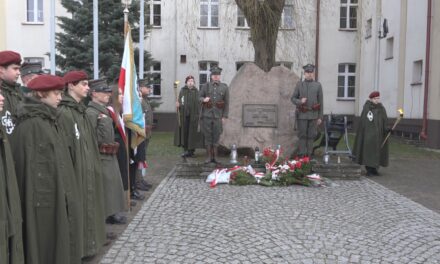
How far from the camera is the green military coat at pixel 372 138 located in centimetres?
1029

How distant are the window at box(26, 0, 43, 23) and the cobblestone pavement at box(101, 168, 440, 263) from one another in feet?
60.5

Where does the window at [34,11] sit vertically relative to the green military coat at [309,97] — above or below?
above

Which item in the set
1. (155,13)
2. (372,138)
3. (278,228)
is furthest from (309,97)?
(155,13)

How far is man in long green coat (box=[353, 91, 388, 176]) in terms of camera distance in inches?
405

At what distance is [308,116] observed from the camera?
10109 mm

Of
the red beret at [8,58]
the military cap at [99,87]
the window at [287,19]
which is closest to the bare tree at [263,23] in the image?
the window at [287,19]

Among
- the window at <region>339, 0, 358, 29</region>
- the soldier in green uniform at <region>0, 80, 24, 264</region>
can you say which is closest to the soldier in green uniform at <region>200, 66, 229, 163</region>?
the soldier in green uniform at <region>0, 80, 24, 264</region>

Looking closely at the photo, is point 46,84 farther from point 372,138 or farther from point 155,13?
point 155,13

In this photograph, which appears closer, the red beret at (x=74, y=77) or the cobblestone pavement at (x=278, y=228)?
the red beret at (x=74, y=77)

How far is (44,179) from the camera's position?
3.71 metres

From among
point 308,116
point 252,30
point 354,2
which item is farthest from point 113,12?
point 354,2

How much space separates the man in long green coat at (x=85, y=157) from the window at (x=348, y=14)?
21880 millimetres

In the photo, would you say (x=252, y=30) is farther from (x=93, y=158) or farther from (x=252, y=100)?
(x=93, y=158)

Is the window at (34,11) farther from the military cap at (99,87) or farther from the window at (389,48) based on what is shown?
the military cap at (99,87)
